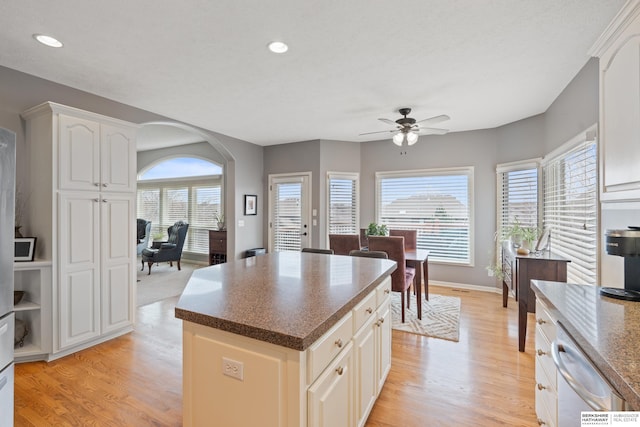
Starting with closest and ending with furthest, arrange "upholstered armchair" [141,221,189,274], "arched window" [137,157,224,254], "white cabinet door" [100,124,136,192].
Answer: "white cabinet door" [100,124,136,192]
"upholstered armchair" [141,221,189,274]
"arched window" [137,157,224,254]

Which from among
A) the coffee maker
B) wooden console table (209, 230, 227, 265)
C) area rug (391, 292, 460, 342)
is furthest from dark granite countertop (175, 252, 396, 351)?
wooden console table (209, 230, 227, 265)

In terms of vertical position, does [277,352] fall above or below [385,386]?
above

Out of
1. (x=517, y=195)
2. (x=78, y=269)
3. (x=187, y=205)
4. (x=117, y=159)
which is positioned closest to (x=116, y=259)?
(x=78, y=269)

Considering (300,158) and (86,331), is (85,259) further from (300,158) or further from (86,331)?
(300,158)

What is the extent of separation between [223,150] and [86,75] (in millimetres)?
2376

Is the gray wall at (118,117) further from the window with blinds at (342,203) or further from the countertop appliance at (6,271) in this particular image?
the countertop appliance at (6,271)

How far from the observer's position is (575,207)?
2.92 metres

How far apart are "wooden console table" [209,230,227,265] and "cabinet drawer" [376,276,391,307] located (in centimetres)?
433

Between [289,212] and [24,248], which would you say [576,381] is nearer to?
[24,248]

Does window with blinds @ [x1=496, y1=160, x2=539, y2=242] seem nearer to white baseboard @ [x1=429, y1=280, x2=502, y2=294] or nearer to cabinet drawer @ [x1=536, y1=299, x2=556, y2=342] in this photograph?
white baseboard @ [x1=429, y1=280, x2=502, y2=294]

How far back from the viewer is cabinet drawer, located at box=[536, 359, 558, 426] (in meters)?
1.32

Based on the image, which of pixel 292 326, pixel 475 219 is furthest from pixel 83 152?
pixel 475 219

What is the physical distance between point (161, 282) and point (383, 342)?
4.73 meters

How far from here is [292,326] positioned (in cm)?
108
